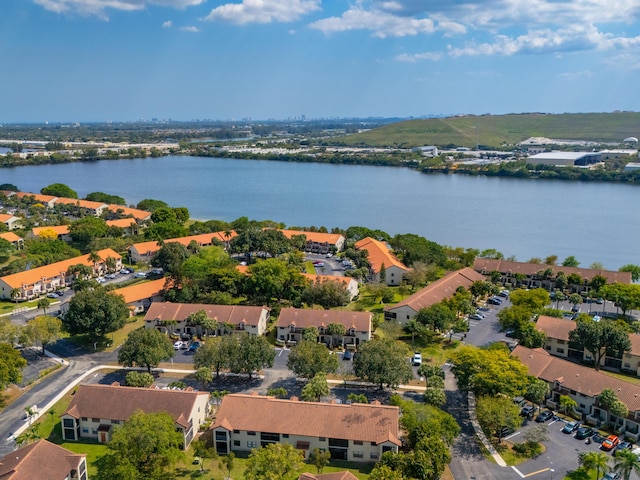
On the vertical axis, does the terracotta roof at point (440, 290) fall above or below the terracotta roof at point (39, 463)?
above

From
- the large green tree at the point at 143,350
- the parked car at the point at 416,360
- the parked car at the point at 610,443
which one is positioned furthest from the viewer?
the parked car at the point at 416,360

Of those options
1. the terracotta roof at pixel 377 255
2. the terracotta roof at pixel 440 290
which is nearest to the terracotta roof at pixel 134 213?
the terracotta roof at pixel 377 255

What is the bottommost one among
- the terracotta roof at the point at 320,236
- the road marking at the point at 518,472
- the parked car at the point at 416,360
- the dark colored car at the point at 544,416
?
the road marking at the point at 518,472

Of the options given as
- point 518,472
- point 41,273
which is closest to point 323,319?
point 518,472

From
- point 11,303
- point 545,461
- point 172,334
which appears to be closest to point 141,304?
point 172,334

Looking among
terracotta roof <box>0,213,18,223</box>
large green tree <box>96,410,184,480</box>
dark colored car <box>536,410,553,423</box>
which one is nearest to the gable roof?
terracotta roof <box>0,213,18,223</box>

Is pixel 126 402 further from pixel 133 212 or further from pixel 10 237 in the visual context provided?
pixel 133 212

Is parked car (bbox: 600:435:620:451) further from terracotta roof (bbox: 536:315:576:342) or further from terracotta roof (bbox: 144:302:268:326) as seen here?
terracotta roof (bbox: 144:302:268:326)

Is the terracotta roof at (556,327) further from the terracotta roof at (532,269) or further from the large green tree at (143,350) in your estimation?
the large green tree at (143,350)
